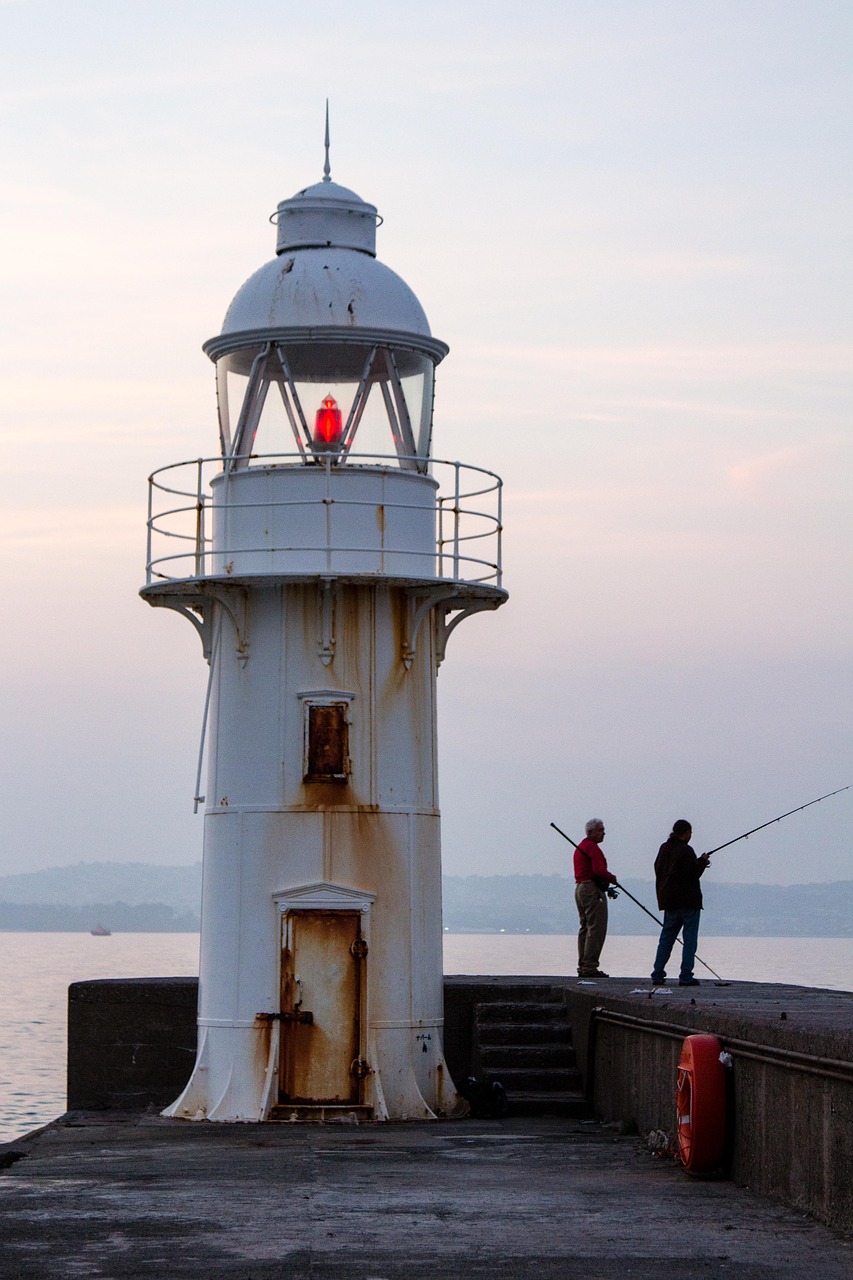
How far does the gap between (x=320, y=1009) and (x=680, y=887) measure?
3.22 metres

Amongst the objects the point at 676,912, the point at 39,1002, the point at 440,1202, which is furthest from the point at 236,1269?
the point at 39,1002

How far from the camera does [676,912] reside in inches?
621

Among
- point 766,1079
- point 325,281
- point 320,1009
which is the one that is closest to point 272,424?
point 325,281

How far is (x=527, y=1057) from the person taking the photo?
16328 millimetres

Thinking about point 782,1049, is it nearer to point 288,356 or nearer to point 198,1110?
point 198,1110

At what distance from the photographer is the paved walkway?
849 cm

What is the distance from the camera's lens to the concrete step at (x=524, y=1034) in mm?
16688

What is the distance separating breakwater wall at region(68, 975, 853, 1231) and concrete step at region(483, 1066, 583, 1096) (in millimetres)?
185

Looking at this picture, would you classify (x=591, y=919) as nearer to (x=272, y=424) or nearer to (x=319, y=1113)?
(x=319, y=1113)

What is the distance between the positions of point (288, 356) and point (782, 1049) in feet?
27.8

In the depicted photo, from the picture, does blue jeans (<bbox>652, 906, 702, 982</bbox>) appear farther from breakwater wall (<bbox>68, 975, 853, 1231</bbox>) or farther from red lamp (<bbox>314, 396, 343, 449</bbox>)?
red lamp (<bbox>314, 396, 343, 449</bbox>)

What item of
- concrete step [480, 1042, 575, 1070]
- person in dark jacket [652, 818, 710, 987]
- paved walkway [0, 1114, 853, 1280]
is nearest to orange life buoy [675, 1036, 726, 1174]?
paved walkway [0, 1114, 853, 1280]

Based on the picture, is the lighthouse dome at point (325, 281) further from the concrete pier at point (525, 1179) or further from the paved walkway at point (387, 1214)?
the paved walkway at point (387, 1214)

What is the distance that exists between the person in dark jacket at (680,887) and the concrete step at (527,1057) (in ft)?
4.26
